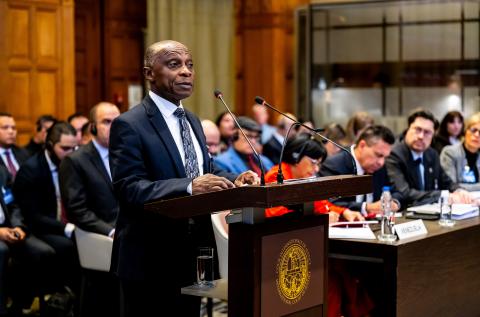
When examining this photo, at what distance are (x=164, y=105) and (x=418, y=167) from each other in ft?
10.4

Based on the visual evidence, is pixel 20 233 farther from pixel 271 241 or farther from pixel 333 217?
pixel 271 241

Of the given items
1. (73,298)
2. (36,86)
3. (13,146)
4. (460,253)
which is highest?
(36,86)

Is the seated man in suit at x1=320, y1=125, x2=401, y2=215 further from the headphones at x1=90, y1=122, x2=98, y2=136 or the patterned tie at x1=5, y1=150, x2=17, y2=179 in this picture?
the patterned tie at x1=5, y1=150, x2=17, y2=179

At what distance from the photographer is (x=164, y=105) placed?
3080mm

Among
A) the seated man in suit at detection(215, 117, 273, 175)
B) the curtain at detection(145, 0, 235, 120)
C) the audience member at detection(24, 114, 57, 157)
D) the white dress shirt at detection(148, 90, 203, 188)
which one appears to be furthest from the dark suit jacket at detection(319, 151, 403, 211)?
the curtain at detection(145, 0, 235, 120)

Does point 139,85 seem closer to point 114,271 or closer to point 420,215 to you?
point 420,215

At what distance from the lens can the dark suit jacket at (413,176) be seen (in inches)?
220

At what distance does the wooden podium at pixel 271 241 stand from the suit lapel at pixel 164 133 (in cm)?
27

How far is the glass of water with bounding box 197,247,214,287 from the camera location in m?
3.18

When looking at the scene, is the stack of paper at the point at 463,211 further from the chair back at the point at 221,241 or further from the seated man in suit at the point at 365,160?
the chair back at the point at 221,241

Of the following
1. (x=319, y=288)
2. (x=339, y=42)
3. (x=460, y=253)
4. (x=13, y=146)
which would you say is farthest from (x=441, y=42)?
(x=319, y=288)

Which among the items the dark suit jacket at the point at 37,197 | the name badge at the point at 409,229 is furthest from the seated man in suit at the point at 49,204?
the name badge at the point at 409,229

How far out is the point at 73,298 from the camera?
533 cm

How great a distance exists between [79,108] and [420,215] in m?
6.58
